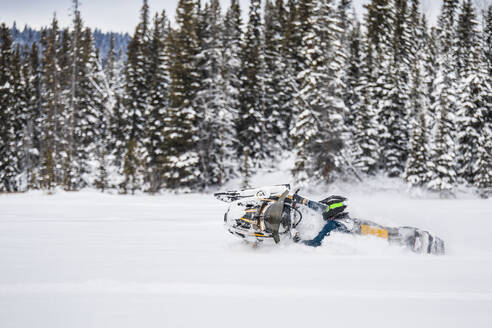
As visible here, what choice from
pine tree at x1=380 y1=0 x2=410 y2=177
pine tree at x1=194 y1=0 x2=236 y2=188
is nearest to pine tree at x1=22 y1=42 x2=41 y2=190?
pine tree at x1=194 y1=0 x2=236 y2=188

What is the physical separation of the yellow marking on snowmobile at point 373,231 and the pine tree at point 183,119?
18.1 meters

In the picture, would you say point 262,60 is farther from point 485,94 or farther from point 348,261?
Answer: point 348,261

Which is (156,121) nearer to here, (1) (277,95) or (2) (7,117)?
(1) (277,95)

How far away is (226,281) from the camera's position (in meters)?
3.68

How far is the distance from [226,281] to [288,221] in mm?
1595

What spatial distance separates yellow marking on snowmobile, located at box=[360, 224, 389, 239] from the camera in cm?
509

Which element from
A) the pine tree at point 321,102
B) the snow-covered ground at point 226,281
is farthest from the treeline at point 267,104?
the snow-covered ground at point 226,281

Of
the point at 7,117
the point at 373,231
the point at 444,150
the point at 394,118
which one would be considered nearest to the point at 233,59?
the point at 394,118

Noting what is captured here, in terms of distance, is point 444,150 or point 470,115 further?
point 470,115

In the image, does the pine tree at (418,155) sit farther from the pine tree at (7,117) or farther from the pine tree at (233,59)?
the pine tree at (7,117)

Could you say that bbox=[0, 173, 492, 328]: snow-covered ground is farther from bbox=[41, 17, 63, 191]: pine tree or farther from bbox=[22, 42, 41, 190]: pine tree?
bbox=[22, 42, 41, 190]: pine tree

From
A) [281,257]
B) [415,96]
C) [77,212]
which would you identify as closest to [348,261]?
[281,257]

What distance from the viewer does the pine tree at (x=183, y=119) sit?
22.7 meters

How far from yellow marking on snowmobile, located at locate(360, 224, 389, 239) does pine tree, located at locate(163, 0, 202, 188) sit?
18121 mm
